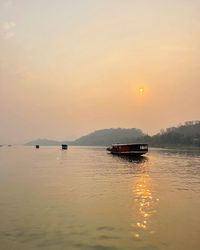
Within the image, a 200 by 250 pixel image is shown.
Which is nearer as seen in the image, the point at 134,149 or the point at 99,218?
the point at 99,218

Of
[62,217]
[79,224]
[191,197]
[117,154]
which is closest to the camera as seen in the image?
[79,224]

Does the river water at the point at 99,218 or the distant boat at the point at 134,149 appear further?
the distant boat at the point at 134,149

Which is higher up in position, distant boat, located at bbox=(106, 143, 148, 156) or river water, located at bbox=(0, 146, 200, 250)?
distant boat, located at bbox=(106, 143, 148, 156)

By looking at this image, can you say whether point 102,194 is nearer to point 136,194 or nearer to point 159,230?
point 136,194

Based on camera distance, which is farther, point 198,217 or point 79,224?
point 198,217

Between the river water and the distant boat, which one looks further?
the distant boat

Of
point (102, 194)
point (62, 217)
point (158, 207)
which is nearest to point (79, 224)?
point (62, 217)

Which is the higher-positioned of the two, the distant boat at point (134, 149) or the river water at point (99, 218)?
the distant boat at point (134, 149)

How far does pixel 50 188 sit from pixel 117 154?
3480 inches

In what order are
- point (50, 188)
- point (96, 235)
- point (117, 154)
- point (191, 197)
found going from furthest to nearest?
point (117, 154)
point (50, 188)
point (191, 197)
point (96, 235)

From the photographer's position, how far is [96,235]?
1970 centimetres

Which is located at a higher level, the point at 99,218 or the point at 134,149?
the point at 134,149

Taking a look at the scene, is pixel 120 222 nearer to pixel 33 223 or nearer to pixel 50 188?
pixel 33 223

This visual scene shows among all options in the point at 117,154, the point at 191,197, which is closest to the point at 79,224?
the point at 191,197
